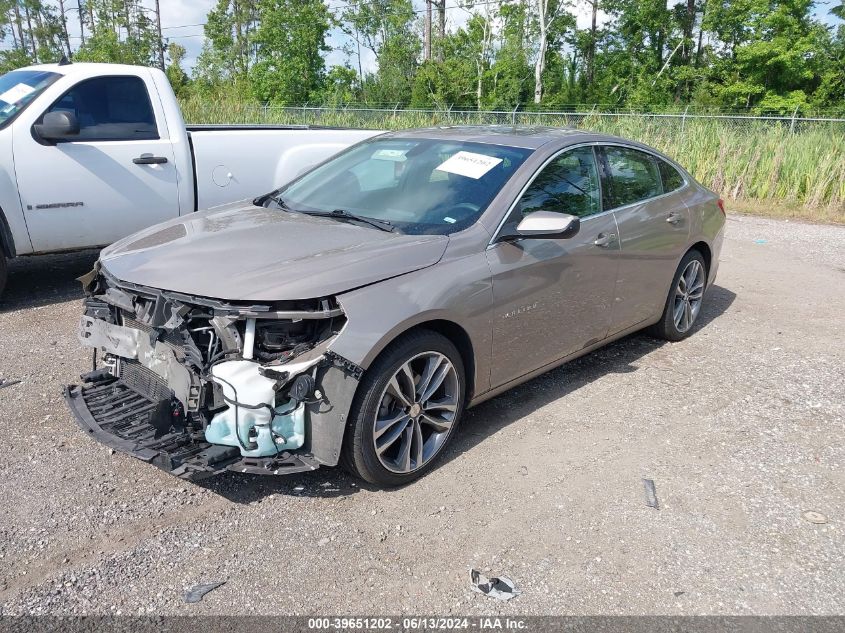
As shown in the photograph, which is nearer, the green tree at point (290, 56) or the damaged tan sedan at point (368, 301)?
the damaged tan sedan at point (368, 301)

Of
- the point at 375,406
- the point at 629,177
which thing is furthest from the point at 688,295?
the point at 375,406

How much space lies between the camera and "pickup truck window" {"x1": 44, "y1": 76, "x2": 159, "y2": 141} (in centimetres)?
613

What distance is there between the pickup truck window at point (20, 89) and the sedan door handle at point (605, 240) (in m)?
4.89

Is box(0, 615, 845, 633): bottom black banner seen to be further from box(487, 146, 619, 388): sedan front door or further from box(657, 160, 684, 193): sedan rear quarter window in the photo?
box(657, 160, 684, 193): sedan rear quarter window

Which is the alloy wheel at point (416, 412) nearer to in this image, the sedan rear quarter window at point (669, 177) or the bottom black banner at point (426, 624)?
the bottom black banner at point (426, 624)

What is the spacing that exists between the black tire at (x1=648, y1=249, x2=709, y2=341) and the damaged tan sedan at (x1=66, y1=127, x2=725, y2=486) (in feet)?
1.85

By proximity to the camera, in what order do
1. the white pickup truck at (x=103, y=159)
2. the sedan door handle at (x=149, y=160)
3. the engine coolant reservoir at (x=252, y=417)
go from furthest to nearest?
the sedan door handle at (x=149, y=160), the white pickup truck at (x=103, y=159), the engine coolant reservoir at (x=252, y=417)

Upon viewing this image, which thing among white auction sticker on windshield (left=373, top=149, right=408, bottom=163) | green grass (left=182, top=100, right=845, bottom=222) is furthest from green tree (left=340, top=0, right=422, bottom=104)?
white auction sticker on windshield (left=373, top=149, right=408, bottom=163)

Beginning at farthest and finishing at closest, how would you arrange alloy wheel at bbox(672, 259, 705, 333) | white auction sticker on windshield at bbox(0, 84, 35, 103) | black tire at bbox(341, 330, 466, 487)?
white auction sticker on windshield at bbox(0, 84, 35, 103)
alloy wheel at bbox(672, 259, 705, 333)
black tire at bbox(341, 330, 466, 487)

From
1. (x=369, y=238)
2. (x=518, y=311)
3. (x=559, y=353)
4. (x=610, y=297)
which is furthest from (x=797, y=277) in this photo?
(x=369, y=238)

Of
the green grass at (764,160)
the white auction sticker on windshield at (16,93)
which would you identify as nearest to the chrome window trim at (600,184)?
the white auction sticker on windshield at (16,93)

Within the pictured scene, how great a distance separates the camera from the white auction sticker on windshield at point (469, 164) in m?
4.09

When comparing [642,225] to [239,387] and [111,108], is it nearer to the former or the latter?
[239,387]

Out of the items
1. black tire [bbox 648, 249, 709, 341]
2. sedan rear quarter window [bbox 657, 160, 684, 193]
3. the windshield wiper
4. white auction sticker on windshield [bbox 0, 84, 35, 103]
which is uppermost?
white auction sticker on windshield [bbox 0, 84, 35, 103]
